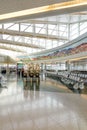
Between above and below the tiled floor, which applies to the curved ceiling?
above

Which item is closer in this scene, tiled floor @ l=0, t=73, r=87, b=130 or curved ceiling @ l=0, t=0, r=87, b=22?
curved ceiling @ l=0, t=0, r=87, b=22

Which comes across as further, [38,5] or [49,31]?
[49,31]

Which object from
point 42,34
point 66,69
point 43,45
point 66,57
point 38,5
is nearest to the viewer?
point 38,5

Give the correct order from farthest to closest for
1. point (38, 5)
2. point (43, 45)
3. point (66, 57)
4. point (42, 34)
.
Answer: point (43, 45)
point (42, 34)
point (66, 57)
point (38, 5)

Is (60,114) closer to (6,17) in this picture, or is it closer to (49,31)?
(6,17)

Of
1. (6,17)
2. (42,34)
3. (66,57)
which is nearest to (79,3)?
(6,17)

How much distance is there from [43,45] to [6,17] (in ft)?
63.3

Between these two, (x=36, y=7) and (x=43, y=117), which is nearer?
(x=36, y=7)

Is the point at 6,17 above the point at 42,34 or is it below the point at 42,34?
below

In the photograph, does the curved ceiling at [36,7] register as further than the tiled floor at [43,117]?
No

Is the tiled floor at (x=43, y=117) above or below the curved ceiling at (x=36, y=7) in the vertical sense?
below

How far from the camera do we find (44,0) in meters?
3.77

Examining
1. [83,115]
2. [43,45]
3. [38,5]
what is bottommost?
[83,115]

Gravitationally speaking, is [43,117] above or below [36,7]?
below
